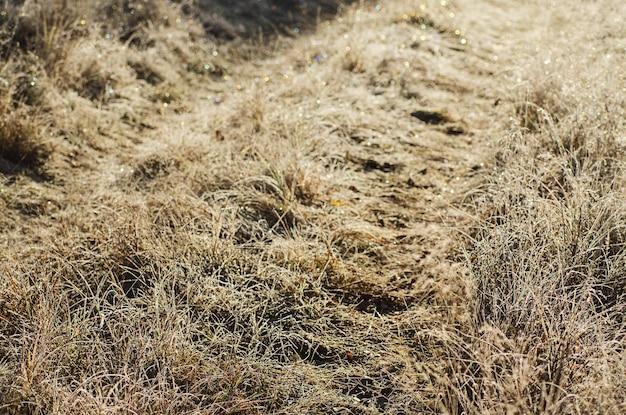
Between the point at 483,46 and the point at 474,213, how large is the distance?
304 centimetres

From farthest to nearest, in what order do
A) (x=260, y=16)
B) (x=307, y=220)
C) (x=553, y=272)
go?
(x=260, y=16) < (x=307, y=220) < (x=553, y=272)

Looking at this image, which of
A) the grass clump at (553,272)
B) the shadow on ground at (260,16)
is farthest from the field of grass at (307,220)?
the shadow on ground at (260,16)

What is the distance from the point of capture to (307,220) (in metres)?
3.22

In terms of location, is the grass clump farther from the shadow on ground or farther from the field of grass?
the shadow on ground

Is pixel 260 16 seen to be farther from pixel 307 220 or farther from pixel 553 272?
pixel 553 272

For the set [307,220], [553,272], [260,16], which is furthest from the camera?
[260,16]

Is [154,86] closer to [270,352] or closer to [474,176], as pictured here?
[474,176]

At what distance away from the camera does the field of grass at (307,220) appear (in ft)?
7.11

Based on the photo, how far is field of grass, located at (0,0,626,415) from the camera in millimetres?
2168

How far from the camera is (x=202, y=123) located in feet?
14.1

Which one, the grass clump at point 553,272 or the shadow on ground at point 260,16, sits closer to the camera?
the grass clump at point 553,272

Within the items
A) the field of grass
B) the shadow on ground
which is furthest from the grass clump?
the shadow on ground

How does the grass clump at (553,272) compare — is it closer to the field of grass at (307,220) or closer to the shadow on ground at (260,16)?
the field of grass at (307,220)

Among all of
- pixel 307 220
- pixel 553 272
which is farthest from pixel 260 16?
pixel 553 272
